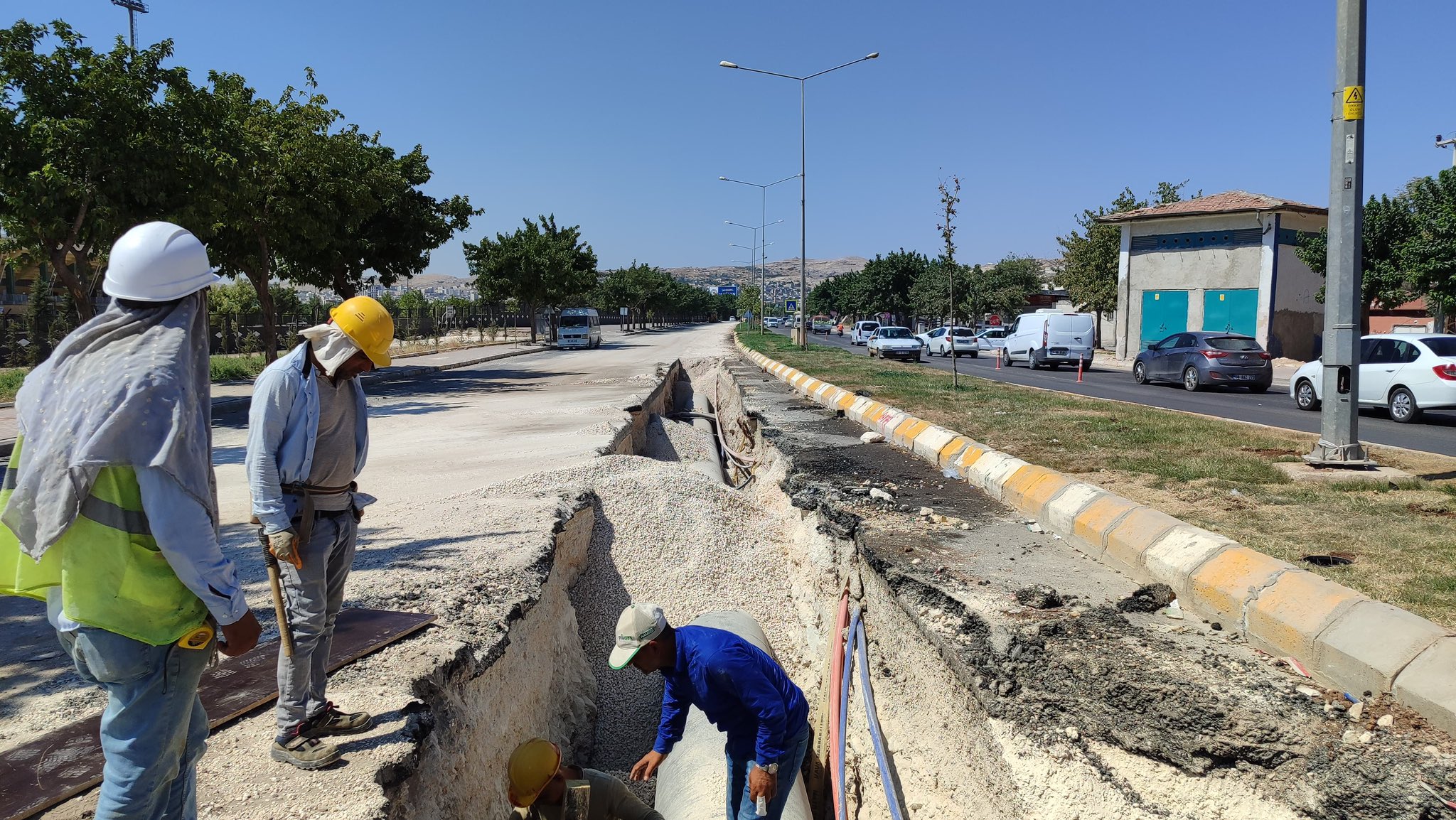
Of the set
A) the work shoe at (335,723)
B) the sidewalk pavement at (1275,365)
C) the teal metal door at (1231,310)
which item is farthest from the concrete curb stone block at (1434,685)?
the teal metal door at (1231,310)

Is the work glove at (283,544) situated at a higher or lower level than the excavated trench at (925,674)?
higher

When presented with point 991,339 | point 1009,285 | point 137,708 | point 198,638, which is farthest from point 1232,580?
point 1009,285

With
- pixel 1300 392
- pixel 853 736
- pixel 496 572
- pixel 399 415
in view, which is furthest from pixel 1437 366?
pixel 399 415

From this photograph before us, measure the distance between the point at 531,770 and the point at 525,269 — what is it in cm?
4253

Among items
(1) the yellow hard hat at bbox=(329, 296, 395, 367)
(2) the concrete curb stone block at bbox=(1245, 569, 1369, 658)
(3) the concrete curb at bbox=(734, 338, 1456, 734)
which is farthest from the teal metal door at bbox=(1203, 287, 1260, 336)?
(1) the yellow hard hat at bbox=(329, 296, 395, 367)

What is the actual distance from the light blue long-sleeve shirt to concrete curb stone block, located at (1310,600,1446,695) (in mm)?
3636

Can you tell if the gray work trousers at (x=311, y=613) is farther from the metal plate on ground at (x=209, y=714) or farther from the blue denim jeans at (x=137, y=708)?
the blue denim jeans at (x=137, y=708)

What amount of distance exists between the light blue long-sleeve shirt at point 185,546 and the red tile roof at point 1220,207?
112 ft

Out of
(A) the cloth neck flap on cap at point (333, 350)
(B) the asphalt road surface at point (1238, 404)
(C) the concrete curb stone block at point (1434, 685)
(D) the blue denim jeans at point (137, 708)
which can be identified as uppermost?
(A) the cloth neck flap on cap at point (333, 350)

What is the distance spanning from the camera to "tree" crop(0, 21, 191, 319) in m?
12.0

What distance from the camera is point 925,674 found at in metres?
4.30

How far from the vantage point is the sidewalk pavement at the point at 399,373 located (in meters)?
14.1

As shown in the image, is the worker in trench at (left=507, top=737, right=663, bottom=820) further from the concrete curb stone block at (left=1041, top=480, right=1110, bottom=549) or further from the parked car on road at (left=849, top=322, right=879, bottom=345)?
the parked car on road at (left=849, top=322, right=879, bottom=345)

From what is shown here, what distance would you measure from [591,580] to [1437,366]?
12461 mm
